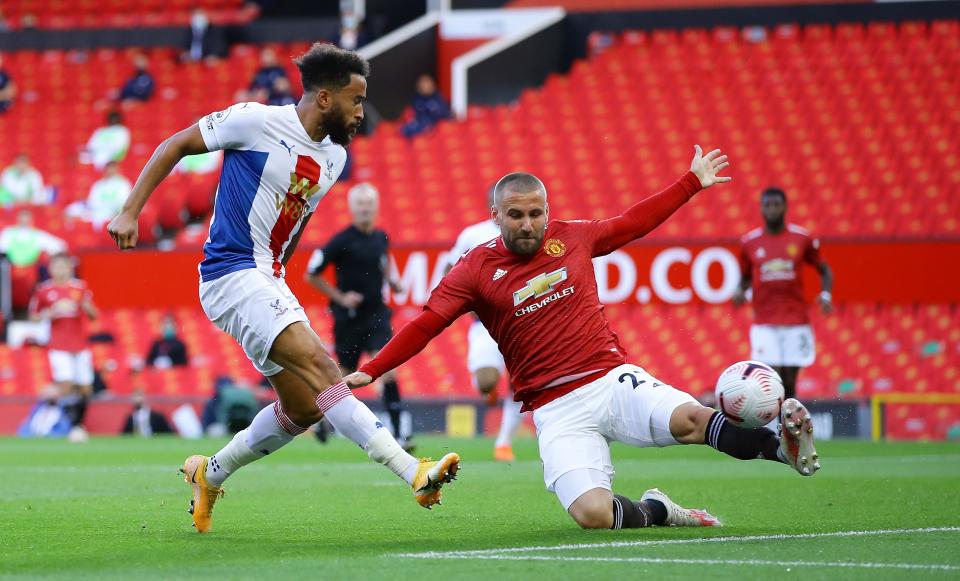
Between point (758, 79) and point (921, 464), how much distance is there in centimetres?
1073

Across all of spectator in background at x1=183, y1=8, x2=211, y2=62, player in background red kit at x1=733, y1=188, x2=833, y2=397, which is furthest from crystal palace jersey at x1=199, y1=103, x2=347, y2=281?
spectator in background at x1=183, y1=8, x2=211, y2=62

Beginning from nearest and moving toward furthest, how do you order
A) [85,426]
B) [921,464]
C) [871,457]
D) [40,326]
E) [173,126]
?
1. [921,464]
2. [871,457]
3. [85,426]
4. [40,326]
5. [173,126]

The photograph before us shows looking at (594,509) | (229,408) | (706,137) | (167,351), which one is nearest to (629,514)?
(594,509)

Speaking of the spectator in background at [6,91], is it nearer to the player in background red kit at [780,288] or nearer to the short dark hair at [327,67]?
the player in background red kit at [780,288]

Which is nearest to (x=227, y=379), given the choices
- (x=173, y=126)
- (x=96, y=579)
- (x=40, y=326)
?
(x=40, y=326)

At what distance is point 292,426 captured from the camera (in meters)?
7.02

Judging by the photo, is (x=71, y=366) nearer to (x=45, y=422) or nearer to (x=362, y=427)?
(x=45, y=422)

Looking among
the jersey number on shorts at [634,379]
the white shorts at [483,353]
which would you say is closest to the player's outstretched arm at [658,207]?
the jersey number on shorts at [634,379]

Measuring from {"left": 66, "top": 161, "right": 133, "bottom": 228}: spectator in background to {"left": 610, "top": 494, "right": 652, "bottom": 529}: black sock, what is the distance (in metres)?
15.1

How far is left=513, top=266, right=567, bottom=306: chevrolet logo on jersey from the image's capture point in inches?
275

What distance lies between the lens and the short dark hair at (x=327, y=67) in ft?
22.7

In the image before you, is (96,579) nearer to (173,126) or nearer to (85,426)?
(85,426)

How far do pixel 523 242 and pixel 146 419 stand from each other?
11801 mm

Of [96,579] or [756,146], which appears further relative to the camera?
[756,146]
